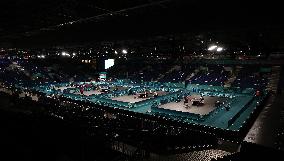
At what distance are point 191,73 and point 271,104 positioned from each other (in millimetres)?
16917

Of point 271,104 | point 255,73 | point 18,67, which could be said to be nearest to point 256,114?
point 271,104

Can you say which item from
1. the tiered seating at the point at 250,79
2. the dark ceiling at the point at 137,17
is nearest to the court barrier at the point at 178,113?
the dark ceiling at the point at 137,17

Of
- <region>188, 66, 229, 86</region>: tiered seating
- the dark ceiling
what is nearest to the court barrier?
the dark ceiling

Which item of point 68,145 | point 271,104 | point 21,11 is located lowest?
point 271,104

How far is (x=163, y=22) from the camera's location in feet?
17.2

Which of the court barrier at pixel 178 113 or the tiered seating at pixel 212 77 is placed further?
the tiered seating at pixel 212 77

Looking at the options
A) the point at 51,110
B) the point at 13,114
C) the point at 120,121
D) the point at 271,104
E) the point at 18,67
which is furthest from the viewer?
the point at 18,67

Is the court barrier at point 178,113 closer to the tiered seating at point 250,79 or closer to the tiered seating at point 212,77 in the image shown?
the tiered seating at point 250,79

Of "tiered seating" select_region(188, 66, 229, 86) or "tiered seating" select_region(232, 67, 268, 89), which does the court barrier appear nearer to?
"tiered seating" select_region(232, 67, 268, 89)

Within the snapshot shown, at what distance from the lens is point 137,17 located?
17.3ft

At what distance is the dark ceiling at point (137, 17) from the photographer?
407cm

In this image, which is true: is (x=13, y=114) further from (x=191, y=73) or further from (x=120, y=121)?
(x=191, y=73)

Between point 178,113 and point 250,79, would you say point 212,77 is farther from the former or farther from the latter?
point 178,113

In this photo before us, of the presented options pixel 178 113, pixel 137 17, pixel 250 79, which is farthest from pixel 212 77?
pixel 137 17
